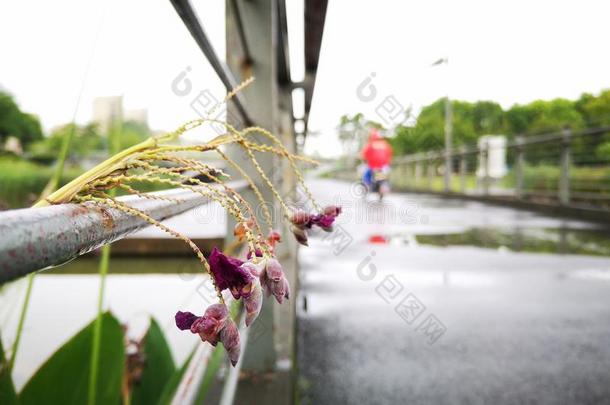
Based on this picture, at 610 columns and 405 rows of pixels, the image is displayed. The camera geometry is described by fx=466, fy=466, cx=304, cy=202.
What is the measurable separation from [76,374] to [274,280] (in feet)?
1.65

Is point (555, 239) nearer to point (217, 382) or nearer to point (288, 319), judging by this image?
point (288, 319)

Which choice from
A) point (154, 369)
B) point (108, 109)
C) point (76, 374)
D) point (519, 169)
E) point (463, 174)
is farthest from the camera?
point (463, 174)

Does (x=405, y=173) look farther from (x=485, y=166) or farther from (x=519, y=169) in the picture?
(x=519, y=169)

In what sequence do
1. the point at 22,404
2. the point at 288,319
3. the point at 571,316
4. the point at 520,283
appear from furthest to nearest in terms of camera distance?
the point at 520,283, the point at 571,316, the point at 288,319, the point at 22,404

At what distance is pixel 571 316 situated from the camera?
2.09 metres

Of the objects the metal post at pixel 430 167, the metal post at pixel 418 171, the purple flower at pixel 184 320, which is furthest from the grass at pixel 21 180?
the metal post at pixel 418 171

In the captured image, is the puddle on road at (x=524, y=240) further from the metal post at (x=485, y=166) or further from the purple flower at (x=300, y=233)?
the metal post at (x=485, y=166)

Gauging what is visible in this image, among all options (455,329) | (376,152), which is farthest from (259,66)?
(376,152)

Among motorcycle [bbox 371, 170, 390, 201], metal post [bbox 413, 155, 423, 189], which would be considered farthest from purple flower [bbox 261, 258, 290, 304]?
metal post [bbox 413, 155, 423, 189]

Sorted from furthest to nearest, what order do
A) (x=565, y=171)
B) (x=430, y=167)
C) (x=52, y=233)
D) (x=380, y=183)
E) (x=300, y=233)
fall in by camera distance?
(x=430, y=167) → (x=380, y=183) → (x=565, y=171) → (x=300, y=233) → (x=52, y=233)

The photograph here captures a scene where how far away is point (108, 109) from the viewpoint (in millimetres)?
884

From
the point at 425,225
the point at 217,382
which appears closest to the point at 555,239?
the point at 425,225

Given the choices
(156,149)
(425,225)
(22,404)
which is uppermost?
(156,149)

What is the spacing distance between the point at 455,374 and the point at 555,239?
341 centimetres
